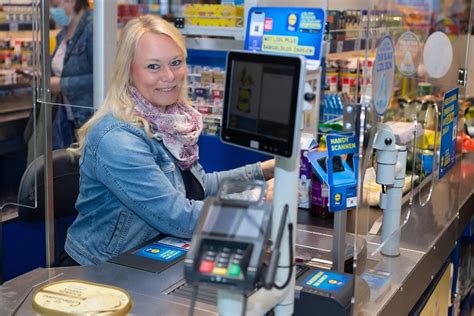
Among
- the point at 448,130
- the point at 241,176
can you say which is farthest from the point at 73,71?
the point at 448,130

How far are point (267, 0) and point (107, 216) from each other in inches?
75.7

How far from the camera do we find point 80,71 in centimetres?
382

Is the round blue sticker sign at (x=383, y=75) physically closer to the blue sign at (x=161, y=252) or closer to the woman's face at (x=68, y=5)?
the blue sign at (x=161, y=252)

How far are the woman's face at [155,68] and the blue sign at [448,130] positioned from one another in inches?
38.8

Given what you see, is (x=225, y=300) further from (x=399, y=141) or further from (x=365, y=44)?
(x=399, y=141)

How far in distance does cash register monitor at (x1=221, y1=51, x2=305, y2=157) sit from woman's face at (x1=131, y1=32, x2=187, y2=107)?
3.64ft

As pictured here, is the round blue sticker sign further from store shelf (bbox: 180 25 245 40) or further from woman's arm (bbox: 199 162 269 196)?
store shelf (bbox: 180 25 245 40)

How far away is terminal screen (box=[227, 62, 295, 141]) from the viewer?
125 cm

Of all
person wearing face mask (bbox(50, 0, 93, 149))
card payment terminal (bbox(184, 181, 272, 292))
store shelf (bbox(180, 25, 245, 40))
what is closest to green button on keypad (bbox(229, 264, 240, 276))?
card payment terminal (bbox(184, 181, 272, 292))

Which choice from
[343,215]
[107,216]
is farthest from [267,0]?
[343,215]

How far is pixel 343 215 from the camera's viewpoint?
1718mm

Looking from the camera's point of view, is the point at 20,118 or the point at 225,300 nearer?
the point at 225,300

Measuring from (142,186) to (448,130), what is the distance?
1.17 metres

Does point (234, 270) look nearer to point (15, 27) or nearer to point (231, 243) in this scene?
point (231, 243)
